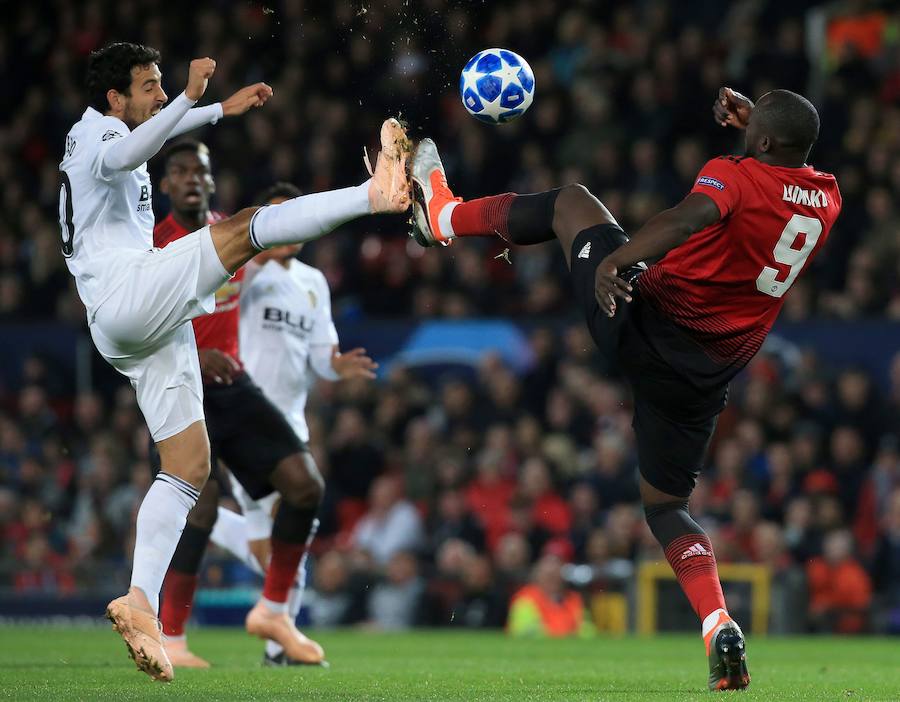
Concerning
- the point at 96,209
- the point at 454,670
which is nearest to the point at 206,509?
the point at 454,670

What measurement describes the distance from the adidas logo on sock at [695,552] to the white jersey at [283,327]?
10.4 ft

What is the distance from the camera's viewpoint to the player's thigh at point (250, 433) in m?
7.75

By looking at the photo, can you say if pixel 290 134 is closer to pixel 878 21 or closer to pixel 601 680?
pixel 878 21

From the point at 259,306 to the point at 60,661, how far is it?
231cm

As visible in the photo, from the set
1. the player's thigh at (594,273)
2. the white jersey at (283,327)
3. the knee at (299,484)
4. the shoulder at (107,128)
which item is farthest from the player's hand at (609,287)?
the white jersey at (283,327)

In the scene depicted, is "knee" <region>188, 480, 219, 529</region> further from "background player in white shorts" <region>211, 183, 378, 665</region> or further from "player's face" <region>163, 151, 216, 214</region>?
"player's face" <region>163, 151, 216, 214</region>

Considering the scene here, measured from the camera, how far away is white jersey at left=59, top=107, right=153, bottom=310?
245 inches

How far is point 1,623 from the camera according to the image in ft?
44.2

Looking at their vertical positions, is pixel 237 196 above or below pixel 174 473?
above

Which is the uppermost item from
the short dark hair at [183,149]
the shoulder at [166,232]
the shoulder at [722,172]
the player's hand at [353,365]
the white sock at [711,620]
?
the short dark hair at [183,149]

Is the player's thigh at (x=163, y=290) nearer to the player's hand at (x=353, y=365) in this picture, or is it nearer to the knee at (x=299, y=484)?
the knee at (x=299, y=484)

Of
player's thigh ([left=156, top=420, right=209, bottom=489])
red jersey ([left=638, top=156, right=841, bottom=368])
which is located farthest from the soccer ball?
player's thigh ([left=156, top=420, right=209, bottom=489])

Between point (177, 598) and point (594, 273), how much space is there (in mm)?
3212

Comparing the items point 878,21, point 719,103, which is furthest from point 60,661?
point 878,21
